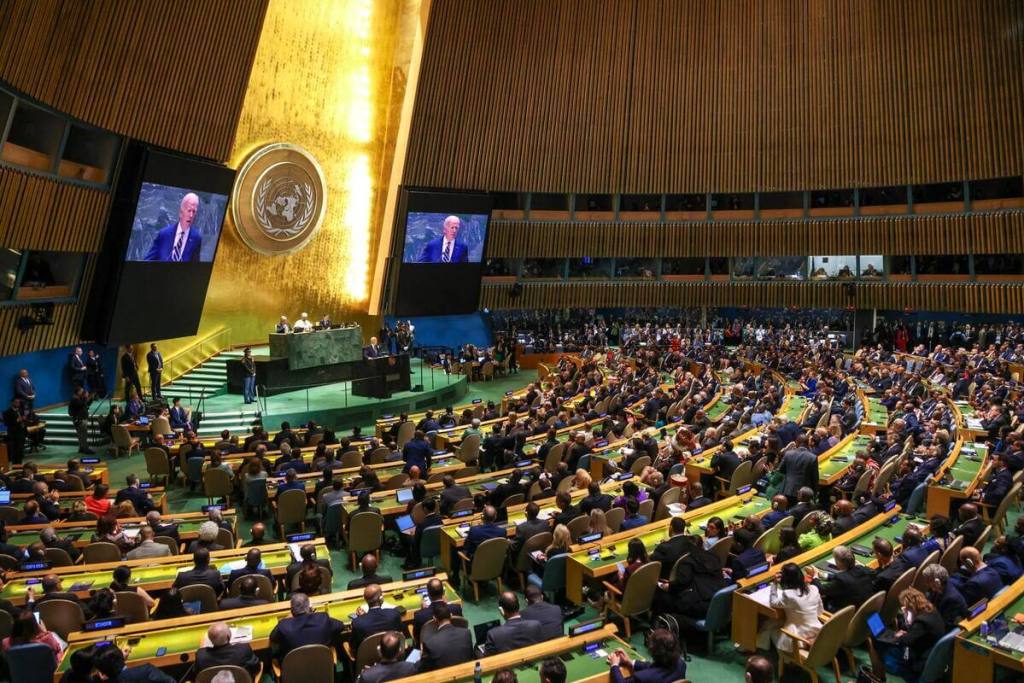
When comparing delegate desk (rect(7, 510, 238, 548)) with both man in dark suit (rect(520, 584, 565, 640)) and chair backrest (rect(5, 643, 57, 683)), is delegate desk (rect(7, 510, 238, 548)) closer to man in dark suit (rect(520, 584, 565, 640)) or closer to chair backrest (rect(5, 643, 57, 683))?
chair backrest (rect(5, 643, 57, 683))

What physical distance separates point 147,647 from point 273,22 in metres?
18.3

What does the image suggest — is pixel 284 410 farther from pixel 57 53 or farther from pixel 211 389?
pixel 57 53

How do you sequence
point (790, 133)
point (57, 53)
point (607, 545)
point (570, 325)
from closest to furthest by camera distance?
point (607, 545) → point (57, 53) → point (790, 133) → point (570, 325)

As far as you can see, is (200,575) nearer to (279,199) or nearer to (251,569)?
(251,569)

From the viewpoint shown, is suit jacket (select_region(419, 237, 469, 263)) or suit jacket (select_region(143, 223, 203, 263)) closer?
suit jacket (select_region(143, 223, 203, 263))

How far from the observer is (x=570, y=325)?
Result: 30.7 m

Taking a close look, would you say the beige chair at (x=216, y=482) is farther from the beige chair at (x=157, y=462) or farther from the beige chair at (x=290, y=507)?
the beige chair at (x=157, y=462)

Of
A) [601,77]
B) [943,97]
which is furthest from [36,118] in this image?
[943,97]

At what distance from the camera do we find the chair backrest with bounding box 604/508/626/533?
8.19 meters

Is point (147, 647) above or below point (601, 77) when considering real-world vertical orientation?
below

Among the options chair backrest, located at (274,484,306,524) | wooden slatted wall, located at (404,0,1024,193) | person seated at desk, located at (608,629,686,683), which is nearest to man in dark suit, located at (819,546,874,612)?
person seated at desk, located at (608,629,686,683)

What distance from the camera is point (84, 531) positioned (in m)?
8.21

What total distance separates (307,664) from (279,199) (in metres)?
17.8

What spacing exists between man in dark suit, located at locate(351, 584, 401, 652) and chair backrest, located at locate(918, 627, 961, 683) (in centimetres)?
374
